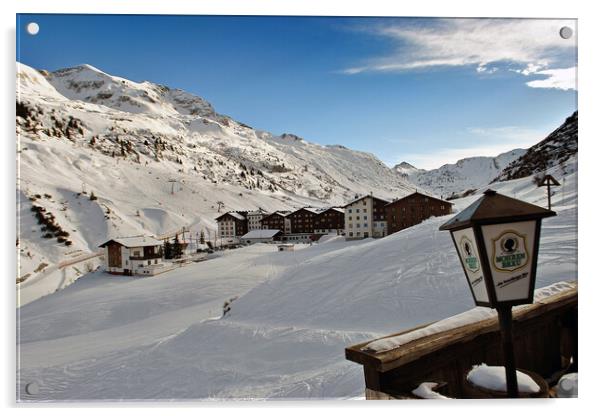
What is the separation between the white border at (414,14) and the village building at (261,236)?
19.9 metres

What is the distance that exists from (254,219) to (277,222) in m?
1.93

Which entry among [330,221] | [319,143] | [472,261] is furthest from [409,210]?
[472,261]

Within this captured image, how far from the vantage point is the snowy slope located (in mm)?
4535

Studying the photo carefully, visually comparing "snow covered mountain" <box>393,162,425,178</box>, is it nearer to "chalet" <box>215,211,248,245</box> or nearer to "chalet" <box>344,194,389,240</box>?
"chalet" <box>215,211,248,245</box>

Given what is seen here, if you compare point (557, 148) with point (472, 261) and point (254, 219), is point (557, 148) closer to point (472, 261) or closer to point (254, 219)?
point (472, 261)

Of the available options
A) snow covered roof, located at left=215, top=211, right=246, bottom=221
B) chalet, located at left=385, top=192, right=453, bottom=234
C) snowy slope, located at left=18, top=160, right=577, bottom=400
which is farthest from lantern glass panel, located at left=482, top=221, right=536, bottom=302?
snow covered roof, located at left=215, top=211, right=246, bottom=221

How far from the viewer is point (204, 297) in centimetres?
1113

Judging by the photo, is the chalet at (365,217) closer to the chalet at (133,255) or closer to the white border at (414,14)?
the chalet at (133,255)

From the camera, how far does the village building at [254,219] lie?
2571cm

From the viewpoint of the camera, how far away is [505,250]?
1.90m

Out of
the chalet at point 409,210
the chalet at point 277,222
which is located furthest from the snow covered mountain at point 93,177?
the chalet at point 277,222

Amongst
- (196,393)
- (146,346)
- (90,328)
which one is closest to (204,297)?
(90,328)

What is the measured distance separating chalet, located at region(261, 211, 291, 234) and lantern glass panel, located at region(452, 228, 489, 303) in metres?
24.9

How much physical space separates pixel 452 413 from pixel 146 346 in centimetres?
467
